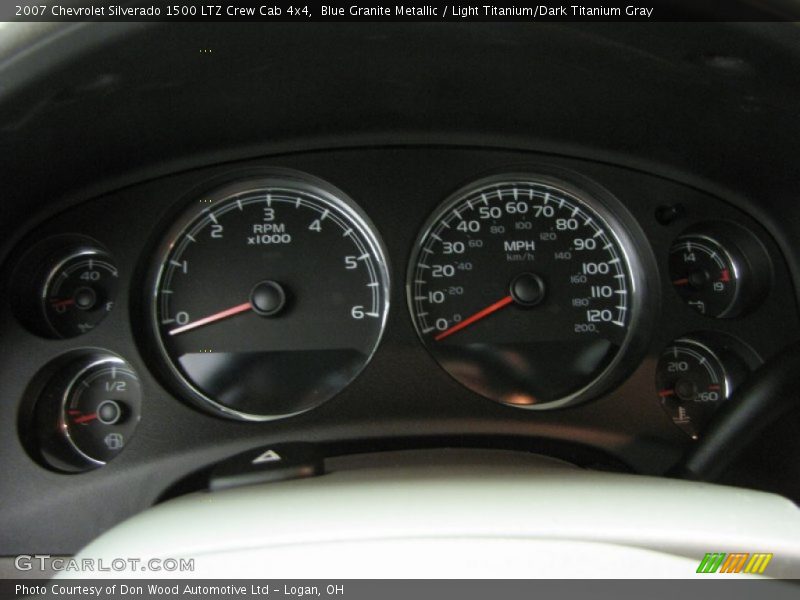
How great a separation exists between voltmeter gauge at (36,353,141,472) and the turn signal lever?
1.45 meters

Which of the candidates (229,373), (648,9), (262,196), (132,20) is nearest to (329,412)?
(229,373)

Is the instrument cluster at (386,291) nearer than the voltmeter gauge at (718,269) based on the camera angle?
Yes

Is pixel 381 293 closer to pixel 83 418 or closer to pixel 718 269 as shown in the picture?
pixel 83 418

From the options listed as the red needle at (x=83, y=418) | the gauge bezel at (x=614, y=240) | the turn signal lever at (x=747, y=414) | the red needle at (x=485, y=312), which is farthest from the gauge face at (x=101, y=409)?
the turn signal lever at (x=747, y=414)

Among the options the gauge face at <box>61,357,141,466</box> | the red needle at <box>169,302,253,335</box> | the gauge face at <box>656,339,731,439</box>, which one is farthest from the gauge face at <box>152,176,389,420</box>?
the gauge face at <box>656,339,731,439</box>

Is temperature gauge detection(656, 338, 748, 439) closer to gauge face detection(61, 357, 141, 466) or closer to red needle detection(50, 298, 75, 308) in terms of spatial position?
gauge face detection(61, 357, 141, 466)

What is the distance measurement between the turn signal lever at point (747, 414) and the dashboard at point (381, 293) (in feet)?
1.32

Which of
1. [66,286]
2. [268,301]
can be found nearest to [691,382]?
[268,301]

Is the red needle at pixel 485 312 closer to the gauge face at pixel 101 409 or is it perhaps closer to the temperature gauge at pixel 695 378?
the temperature gauge at pixel 695 378

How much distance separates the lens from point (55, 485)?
5.68ft

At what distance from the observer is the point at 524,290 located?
2033 millimetres

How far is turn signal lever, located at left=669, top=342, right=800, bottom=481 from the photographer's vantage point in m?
1.37

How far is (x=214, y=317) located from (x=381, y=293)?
0.50 m

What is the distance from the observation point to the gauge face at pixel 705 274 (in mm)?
2121
